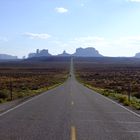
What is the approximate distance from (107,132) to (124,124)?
2.47m

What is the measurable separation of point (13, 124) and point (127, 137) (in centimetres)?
458

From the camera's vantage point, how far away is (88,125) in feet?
47.4

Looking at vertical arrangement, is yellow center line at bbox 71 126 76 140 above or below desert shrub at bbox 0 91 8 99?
above

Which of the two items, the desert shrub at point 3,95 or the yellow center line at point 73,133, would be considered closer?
the yellow center line at point 73,133

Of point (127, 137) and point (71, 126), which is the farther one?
point (71, 126)

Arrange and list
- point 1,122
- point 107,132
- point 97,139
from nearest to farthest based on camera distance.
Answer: point 97,139, point 107,132, point 1,122

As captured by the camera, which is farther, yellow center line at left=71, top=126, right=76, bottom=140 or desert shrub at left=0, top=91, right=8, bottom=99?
desert shrub at left=0, top=91, right=8, bottom=99

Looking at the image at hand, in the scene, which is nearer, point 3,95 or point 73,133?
point 73,133

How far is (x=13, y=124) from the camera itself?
1422 cm

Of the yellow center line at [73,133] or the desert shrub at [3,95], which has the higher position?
the yellow center line at [73,133]

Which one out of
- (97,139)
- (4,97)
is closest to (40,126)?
(97,139)

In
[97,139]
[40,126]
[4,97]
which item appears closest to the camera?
[97,139]

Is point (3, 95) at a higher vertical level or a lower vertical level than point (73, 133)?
lower

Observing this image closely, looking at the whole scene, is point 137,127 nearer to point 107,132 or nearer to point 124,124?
point 124,124
